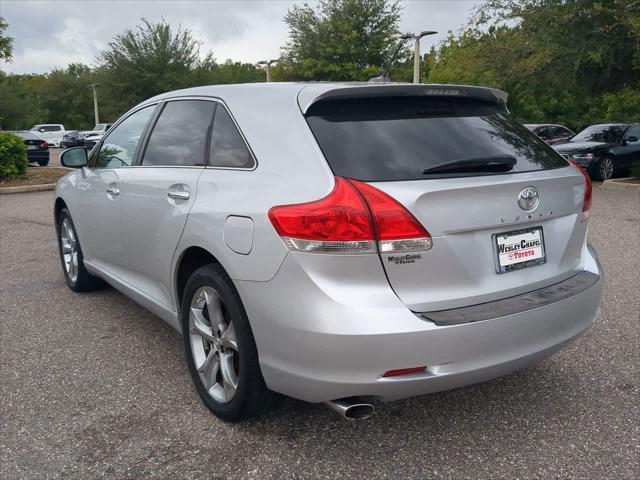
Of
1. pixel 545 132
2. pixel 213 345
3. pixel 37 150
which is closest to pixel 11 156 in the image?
pixel 37 150

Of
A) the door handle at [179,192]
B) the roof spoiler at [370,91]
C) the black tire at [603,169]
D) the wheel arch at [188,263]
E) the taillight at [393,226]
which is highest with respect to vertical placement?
the roof spoiler at [370,91]

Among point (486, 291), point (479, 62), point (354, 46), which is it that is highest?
point (354, 46)

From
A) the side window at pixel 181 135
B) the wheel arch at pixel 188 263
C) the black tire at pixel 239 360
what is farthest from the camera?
the side window at pixel 181 135

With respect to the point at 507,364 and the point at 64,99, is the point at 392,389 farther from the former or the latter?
the point at 64,99

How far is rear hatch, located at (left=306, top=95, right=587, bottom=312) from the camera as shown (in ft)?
7.89

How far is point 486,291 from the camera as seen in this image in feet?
8.28

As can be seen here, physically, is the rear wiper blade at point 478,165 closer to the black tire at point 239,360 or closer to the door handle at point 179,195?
the black tire at point 239,360

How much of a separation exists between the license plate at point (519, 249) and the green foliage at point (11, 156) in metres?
14.7

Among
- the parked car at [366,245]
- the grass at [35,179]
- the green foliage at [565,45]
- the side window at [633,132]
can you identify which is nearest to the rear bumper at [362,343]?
A: the parked car at [366,245]

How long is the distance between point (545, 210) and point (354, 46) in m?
35.2

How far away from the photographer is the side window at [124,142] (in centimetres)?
403

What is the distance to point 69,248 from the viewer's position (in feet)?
17.6

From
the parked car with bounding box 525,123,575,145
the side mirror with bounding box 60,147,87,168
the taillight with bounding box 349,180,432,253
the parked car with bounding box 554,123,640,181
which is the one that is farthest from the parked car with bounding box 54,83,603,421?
the parked car with bounding box 525,123,575,145

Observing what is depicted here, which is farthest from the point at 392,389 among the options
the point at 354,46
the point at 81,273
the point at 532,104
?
the point at 354,46
